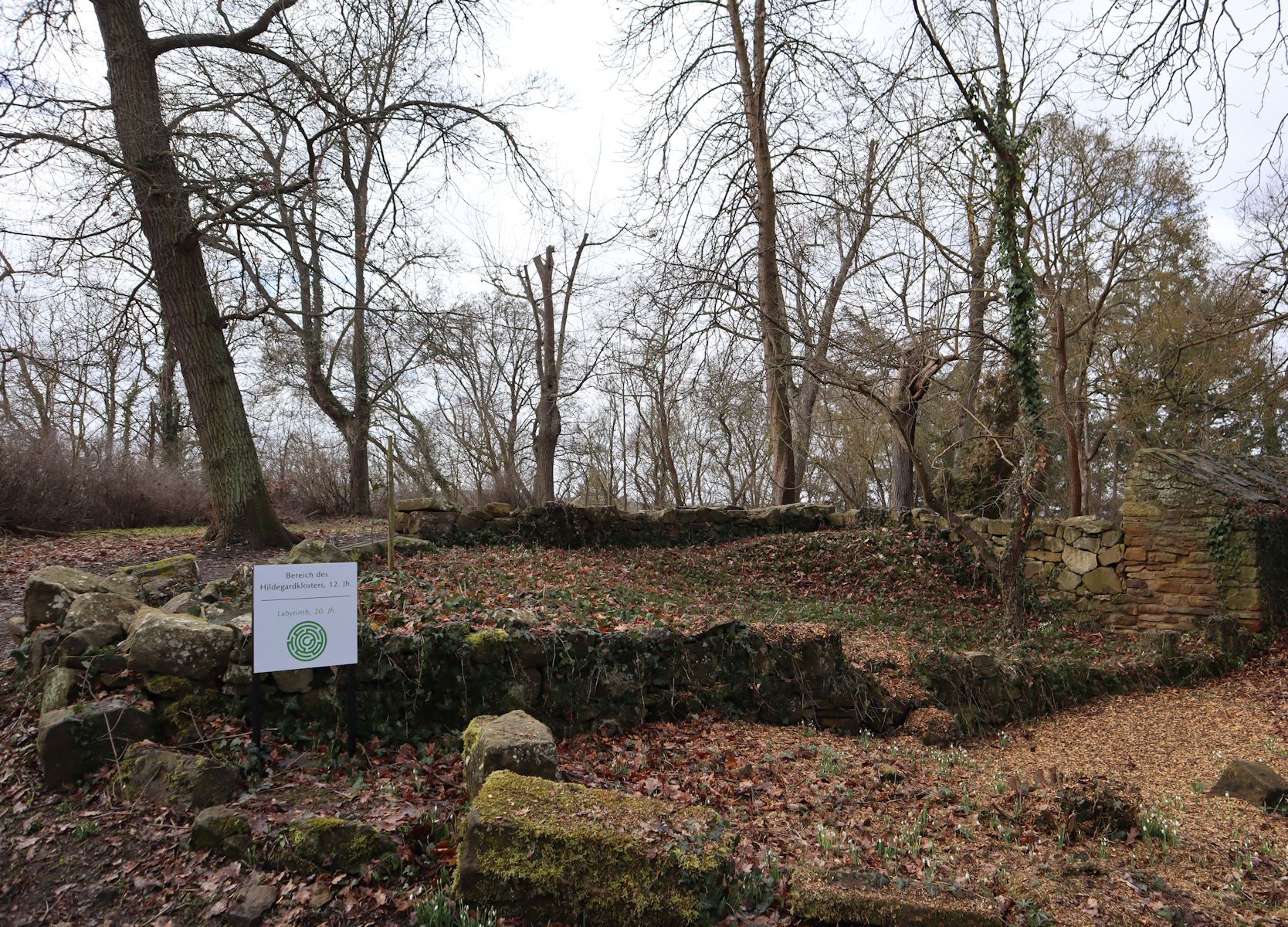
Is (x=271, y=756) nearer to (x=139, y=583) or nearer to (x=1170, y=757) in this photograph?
(x=139, y=583)

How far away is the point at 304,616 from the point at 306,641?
0.14 m

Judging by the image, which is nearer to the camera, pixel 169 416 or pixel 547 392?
pixel 169 416

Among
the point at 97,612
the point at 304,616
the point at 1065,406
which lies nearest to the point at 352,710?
the point at 304,616

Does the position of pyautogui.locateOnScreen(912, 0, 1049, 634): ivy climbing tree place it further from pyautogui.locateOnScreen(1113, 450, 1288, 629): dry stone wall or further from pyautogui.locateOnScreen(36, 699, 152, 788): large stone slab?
pyautogui.locateOnScreen(36, 699, 152, 788): large stone slab

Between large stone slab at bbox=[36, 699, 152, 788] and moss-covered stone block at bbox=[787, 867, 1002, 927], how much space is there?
3.53m

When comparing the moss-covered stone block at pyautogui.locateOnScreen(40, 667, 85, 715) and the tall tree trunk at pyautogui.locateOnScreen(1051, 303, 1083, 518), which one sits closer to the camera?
the moss-covered stone block at pyautogui.locateOnScreen(40, 667, 85, 715)

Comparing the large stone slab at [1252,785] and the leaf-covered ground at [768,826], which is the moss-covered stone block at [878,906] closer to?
the leaf-covered ground at [768,826]

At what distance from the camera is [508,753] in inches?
148

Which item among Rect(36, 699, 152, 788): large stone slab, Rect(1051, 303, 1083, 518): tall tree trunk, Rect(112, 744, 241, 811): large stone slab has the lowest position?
Rect(112, 744, 241, 811): large stone slab

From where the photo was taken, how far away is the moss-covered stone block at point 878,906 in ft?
9.75

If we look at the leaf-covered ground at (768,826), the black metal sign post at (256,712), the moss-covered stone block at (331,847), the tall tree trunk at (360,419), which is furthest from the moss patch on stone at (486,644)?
the tall tree trunk at (360,419)

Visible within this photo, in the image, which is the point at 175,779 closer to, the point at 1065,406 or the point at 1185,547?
the point at 1185,547

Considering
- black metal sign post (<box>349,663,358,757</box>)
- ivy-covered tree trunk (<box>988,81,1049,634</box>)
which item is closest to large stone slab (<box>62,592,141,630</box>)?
black metal sign post (<box>349,663,358,757</box>)

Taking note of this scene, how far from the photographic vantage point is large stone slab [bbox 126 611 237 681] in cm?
448
